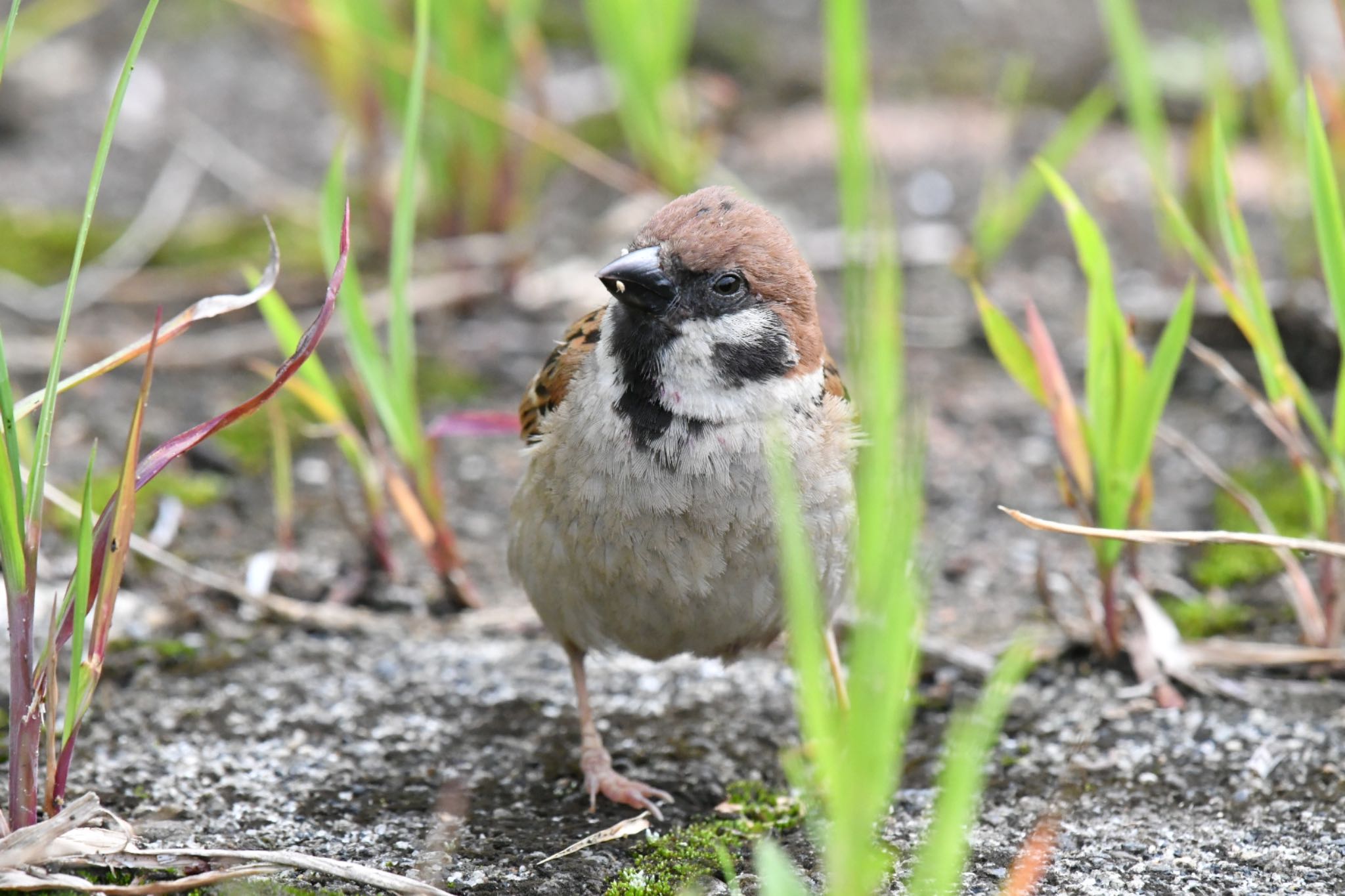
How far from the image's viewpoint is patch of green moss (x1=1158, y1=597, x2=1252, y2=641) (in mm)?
3559

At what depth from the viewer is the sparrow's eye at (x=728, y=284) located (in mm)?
2900

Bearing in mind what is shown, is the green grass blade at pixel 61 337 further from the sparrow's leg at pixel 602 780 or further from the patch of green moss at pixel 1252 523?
the patch of green moss at pixel 1252 523

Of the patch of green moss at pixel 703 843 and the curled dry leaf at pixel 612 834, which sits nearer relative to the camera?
the patch of green moss at pixel 703 843

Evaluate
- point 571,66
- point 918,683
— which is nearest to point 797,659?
point 918,683

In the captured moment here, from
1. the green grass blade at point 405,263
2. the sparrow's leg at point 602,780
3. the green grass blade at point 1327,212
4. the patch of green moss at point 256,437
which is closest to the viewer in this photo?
the green grass blade at point 1327,212

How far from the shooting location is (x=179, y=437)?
2.42 m

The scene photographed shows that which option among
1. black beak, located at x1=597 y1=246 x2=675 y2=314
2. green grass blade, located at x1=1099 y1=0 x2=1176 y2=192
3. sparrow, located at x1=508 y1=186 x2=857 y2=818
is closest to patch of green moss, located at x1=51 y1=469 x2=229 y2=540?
sparrow, located at x1=508 y1=186 x2=857 y2=818

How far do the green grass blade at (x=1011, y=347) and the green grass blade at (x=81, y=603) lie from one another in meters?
1.82

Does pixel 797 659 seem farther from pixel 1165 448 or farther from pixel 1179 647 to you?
pixel 1165 448

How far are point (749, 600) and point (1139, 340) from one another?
2652 mm

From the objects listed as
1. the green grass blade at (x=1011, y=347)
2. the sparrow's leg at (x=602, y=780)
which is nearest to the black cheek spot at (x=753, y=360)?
the green grass blade at (x=1011, y=347)

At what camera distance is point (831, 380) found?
321cm

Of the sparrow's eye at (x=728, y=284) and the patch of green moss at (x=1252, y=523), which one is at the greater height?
the sparrow's eye at (x=728, y=284)

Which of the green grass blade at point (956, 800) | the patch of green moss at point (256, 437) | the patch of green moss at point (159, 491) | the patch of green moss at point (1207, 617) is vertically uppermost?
the patch of green moss at point (256, 437)
